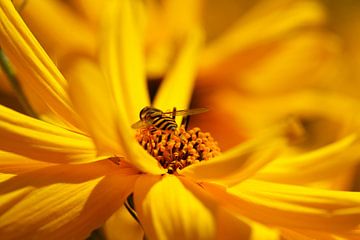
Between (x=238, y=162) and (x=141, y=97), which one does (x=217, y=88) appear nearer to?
(x=141, y=97)

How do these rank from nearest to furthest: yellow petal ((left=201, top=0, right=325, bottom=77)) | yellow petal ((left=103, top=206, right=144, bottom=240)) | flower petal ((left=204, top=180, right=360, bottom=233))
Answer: flower petal ((left=204, top=180, right=360, bottom=233))
yellow petal ((left=103, top=206, right=144, bottom=240))
yellow petal ((left=201, top=0, right=325, bottom=77))

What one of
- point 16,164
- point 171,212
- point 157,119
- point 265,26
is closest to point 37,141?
point 16,164

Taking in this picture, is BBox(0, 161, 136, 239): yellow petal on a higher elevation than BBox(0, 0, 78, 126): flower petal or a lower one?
lower

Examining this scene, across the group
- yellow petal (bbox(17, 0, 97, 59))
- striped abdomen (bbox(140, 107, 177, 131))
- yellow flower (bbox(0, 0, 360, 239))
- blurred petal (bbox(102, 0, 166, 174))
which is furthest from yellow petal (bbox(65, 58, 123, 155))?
yellow petal (bbox(17, 0, 97, 59))

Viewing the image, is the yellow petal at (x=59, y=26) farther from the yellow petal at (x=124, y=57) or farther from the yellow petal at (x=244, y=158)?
the yellow petal at (x=244, y=158)

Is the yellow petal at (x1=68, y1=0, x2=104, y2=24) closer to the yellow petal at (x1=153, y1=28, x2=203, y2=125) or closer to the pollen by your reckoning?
the yellow petal at (x1=153, y1=28, x2=203, y2=125)

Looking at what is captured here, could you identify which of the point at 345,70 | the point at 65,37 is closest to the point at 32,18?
the point at 65,37

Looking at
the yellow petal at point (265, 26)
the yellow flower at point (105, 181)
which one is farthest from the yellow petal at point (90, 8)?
the yellow flower at point (105, 181)
